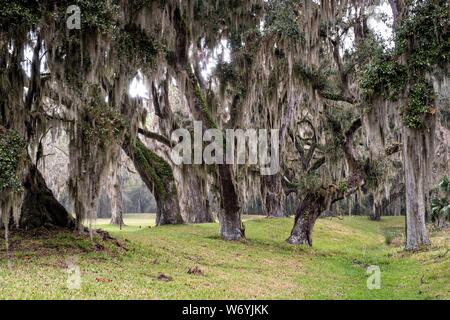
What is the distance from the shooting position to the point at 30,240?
1502 cm

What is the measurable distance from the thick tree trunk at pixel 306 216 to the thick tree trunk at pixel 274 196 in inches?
280

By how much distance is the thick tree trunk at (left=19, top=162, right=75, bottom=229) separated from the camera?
16.0m

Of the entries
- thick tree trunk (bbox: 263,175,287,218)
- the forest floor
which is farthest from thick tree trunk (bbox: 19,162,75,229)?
thick tree trunk (bbox: 263,175,287,218)

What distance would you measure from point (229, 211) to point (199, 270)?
909 cm

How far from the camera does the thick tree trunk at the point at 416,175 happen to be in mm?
16250

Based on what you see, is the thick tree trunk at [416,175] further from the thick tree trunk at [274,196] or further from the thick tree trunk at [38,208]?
the thick tree trunk at [38,208]

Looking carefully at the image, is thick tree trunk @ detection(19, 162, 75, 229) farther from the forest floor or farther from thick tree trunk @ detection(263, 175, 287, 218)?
thick tree trunk @ detection(263, 175, 287, 218)

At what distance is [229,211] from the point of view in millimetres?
22938

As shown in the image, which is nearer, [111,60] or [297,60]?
[111,60]

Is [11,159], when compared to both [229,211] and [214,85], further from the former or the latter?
[214,85]

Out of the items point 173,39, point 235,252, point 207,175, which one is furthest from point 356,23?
point 235,252

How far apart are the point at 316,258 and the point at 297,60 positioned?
27.7 feet

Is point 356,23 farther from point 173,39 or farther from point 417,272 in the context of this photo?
point 417,272

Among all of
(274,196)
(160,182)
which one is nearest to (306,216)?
(160,182)
